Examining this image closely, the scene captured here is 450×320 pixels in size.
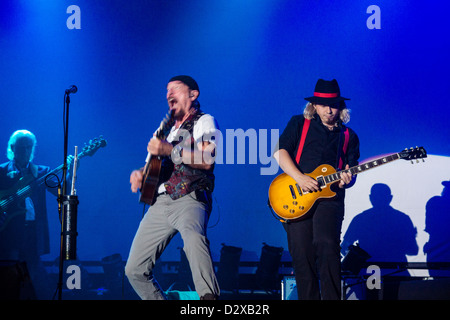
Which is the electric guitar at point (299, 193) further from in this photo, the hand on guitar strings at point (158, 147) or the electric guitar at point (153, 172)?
the hand on guitar strings at point (158, 147)

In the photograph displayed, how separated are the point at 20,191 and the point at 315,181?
418 centimetres

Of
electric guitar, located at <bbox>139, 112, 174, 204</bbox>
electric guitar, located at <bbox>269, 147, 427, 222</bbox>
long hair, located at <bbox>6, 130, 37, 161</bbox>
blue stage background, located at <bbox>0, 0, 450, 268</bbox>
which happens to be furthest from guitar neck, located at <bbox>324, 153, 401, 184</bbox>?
long hair, located at <bbox>6, 130, 37, 161</bbox>

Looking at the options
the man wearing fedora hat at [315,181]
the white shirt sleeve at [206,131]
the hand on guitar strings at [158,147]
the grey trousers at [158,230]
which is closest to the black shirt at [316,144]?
the man wearing fedora hat at [315,181]

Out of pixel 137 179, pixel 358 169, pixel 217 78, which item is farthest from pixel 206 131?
pixel 217 78

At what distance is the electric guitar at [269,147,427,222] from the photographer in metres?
4.65

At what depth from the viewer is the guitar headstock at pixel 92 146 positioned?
675 centimetres

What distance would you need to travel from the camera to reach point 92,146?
6797 mm

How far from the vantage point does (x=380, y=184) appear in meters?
6.93

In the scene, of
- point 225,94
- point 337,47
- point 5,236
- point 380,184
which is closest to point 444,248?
point 380,184

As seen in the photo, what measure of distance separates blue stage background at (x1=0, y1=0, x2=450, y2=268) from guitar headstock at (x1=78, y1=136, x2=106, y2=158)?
0.36m

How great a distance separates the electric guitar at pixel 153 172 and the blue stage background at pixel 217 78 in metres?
2.88
